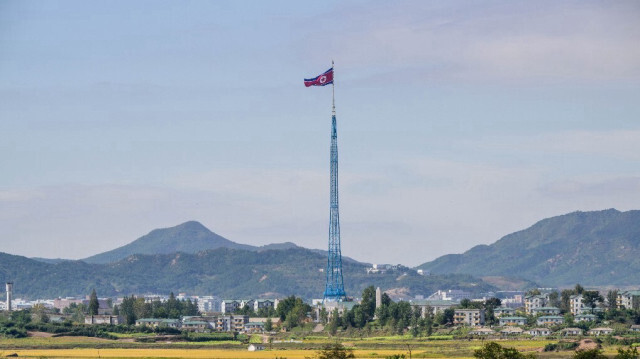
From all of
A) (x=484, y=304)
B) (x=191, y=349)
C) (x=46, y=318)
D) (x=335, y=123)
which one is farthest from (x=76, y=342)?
(x=484, y=304)

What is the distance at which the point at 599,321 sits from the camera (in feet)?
535

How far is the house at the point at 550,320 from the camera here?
169 meters

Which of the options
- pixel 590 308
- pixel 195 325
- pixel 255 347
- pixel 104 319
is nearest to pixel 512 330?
pixel 590 308

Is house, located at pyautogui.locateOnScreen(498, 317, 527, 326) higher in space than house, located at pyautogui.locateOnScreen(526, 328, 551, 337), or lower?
higher

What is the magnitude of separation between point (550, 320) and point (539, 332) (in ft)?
45.9

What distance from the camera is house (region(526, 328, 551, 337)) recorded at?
155663 millimetres

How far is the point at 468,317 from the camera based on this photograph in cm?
17550

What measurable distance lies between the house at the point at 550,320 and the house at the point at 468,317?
798 centimetres

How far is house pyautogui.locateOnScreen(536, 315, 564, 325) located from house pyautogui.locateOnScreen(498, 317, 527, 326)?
1.93 meters

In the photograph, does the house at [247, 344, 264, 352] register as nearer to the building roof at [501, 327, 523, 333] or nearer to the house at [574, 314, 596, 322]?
the building roof at [501, 327, 523, 333]

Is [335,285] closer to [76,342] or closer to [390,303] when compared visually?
[390,303]

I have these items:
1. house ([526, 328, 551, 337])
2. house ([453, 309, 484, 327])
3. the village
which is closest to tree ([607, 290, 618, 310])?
the village

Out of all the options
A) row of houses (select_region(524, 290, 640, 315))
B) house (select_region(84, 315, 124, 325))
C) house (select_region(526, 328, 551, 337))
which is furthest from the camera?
house (select_region(84, 315, 124, 325))

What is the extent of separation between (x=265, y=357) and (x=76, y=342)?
43.1 m
